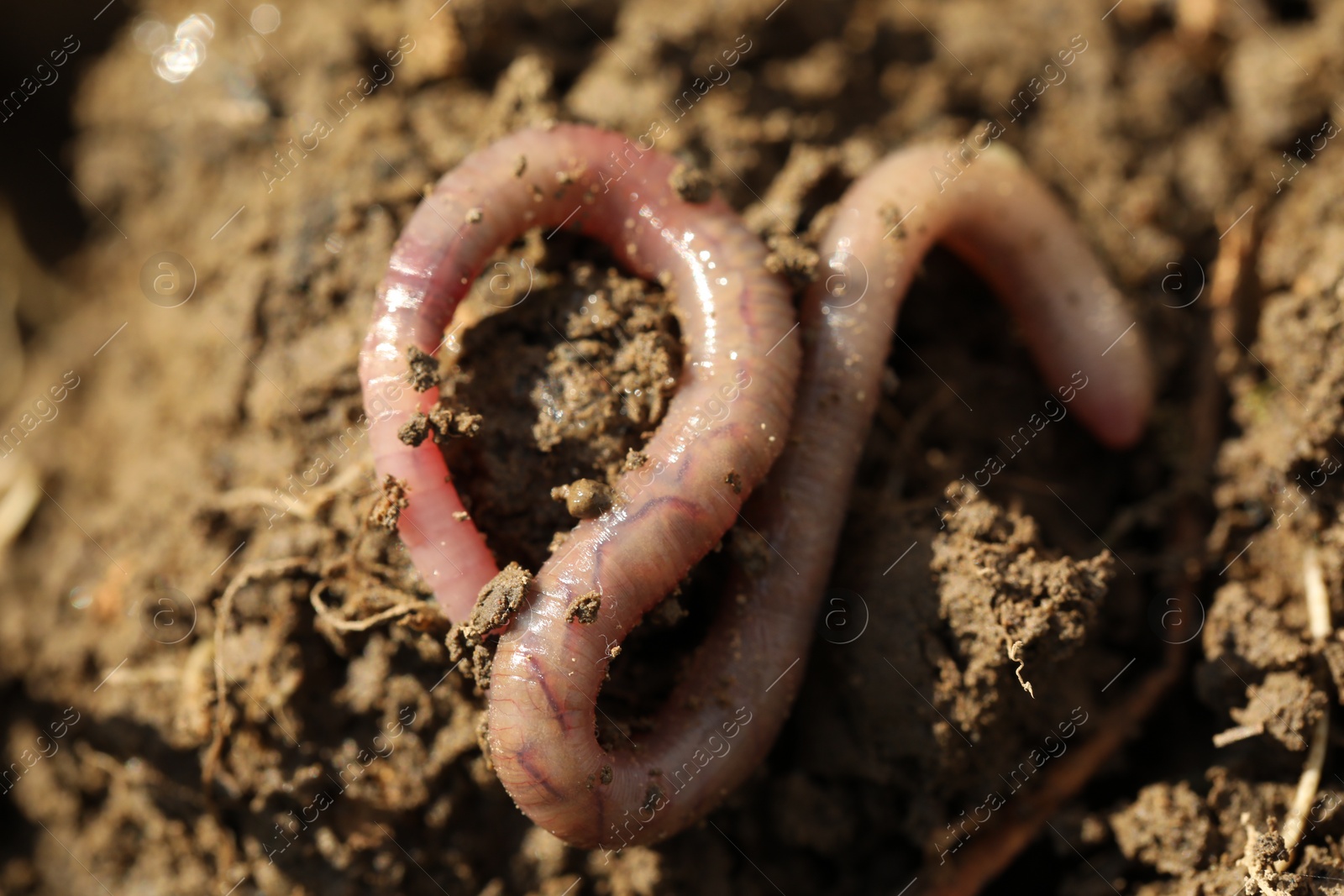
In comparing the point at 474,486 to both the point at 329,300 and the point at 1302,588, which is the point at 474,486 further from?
the point at 1302,588

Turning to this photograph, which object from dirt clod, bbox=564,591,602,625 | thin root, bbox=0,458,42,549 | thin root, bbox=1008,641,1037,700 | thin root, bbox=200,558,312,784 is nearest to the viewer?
dirt clod, bbox=564,591,602,625

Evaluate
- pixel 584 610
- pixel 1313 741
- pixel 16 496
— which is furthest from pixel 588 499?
pixel 16 496

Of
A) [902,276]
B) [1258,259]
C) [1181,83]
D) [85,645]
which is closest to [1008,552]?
[902,276]

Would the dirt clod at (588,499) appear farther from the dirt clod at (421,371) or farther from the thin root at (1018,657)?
the thin root at (1018,657)

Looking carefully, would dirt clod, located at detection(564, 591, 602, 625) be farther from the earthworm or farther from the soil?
the soil

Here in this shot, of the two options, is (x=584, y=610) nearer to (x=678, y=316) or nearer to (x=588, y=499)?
(x=588, y=499)

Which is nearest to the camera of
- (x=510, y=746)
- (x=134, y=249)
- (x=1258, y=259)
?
(x=510, y=746)

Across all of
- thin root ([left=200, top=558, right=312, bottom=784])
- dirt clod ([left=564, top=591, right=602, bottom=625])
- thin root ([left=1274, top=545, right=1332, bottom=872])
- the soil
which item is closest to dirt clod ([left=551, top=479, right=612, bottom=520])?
the soil
